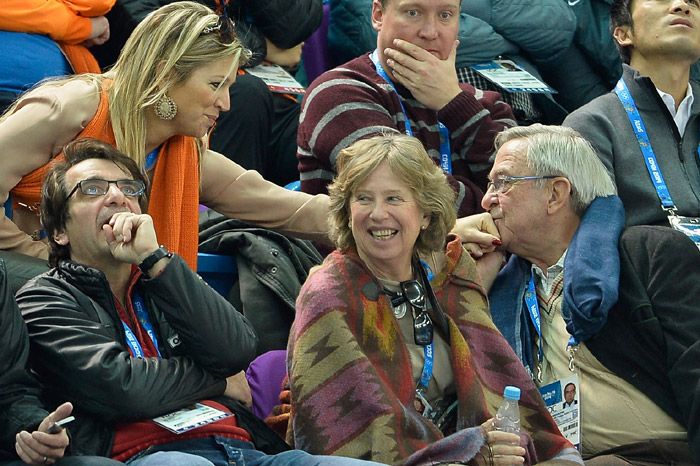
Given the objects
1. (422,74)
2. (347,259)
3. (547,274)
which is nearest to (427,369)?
(347,259)

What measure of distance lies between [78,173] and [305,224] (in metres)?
1.10

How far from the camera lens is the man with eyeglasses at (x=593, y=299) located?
4.16m

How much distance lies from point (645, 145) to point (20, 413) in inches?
107

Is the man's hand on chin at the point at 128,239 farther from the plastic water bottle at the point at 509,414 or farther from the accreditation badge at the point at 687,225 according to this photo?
the accreditation badge at the point at 687,225

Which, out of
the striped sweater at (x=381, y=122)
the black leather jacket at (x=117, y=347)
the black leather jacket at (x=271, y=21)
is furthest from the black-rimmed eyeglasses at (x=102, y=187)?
the black leather jacket at (x=271, y=21)

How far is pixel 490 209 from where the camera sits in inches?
177

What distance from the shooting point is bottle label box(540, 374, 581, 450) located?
4.18m

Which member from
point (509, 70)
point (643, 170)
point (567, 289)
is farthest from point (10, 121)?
point (509, 70)

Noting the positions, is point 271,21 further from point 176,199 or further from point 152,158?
point 176,199

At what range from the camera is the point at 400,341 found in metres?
3.87

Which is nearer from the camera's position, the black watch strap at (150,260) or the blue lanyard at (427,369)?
the black watch strap at (150,260)

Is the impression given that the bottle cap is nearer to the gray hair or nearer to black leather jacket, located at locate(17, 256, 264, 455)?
black leather jacket, located at locate(17, 256, 264, 455)

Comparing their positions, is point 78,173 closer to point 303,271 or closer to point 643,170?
point 303,271

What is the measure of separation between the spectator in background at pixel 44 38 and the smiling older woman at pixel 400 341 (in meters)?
1.39
